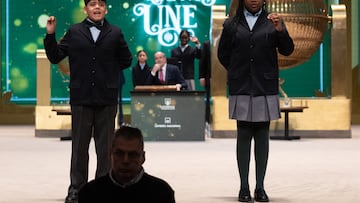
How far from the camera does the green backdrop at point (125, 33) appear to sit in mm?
17156

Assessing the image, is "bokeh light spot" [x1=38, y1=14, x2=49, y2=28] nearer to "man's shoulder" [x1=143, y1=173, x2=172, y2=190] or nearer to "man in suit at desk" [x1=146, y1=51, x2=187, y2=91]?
"man in suit at desk" [x1=146, y1=51, x2=187, y2=91]

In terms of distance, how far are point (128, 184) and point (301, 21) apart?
32.7 ft

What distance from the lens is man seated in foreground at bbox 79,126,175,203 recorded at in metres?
2.70

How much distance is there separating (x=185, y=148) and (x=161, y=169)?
278 centimetres

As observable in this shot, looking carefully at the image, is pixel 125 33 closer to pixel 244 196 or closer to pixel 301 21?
pixel 301 21

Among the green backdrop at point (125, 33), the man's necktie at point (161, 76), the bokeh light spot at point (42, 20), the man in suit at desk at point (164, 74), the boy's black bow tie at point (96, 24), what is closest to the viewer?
the boy's black bow tie at point (96, 24)

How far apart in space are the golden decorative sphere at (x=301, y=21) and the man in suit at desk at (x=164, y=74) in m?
1.19

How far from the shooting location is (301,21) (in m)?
12.4

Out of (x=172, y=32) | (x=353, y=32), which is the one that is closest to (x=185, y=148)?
(x=172, y=32)

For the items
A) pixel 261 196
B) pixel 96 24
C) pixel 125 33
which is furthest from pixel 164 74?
pixel 96 24

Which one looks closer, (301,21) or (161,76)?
(301,21)

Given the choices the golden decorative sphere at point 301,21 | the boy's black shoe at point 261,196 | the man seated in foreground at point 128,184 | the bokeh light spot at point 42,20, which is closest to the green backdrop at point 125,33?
the bokeh light spot at point 42,20

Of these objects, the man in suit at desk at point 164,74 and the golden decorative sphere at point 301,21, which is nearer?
the golden decorative sphere at point 301,21

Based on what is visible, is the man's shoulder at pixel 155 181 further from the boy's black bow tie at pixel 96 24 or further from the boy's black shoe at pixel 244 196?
the boy's black shoe at pixel 244 196
